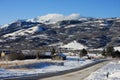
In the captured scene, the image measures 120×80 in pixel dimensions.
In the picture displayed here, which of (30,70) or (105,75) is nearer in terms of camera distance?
(105,75)

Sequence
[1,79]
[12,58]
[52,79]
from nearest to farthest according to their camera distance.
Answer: [1,79]
[52,79]
[12,58]

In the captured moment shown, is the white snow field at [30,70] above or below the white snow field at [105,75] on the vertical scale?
above

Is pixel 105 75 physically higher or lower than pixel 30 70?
lower

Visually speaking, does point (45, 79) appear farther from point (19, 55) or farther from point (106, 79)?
point (19, 55)

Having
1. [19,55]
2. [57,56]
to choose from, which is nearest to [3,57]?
[19,55]

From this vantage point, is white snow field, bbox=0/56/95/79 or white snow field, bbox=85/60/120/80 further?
white snow field, bbox=0/56/95/79

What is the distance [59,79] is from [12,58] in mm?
96747

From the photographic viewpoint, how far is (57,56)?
16125cm

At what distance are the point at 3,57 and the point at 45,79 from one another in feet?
341

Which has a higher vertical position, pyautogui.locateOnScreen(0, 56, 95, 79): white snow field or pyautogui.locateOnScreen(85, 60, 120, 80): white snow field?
pyautogui.locateOnScreen(0, 56, 95, 79): white snow field

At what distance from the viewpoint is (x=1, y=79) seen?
43188 mm

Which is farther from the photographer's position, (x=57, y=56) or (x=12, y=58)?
(x=57, y=56)

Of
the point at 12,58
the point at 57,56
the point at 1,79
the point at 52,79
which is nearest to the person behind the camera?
the point at 1,79

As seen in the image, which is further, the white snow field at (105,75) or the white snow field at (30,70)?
the white snow field at (30,70)
